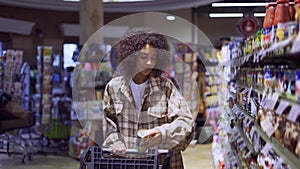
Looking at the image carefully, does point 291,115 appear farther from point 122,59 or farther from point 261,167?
point 122,59

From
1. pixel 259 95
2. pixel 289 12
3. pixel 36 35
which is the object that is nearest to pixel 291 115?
pixel 289 12

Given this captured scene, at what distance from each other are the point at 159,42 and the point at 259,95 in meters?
0.71

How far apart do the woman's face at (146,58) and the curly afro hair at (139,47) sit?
21 millimetres

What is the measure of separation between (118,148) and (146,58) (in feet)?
1.62

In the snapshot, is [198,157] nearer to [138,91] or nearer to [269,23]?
[138,91]

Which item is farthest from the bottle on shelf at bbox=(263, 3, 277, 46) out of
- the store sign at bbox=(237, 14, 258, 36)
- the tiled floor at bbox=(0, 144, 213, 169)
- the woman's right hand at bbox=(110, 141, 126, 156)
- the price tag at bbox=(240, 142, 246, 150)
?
the store sign at bbox=(237, 14, 258, 36)

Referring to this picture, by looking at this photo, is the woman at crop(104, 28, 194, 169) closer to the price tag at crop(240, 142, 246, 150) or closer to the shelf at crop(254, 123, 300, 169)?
the shelf at crop(254, 123, 300, 169)

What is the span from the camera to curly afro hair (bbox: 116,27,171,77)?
2396 millimetres

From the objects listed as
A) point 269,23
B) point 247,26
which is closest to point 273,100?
point 269,23

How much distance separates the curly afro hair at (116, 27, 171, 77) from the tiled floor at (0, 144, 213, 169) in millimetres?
4956

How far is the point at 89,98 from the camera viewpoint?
765 cm

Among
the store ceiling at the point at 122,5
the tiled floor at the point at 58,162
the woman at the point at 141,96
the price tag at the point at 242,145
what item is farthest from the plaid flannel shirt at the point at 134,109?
the store ceiling at the point at 122,5

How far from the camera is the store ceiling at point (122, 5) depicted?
38.3ft

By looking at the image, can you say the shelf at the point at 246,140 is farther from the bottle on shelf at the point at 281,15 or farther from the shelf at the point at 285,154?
the bottle on shelf at the point at 281,15
